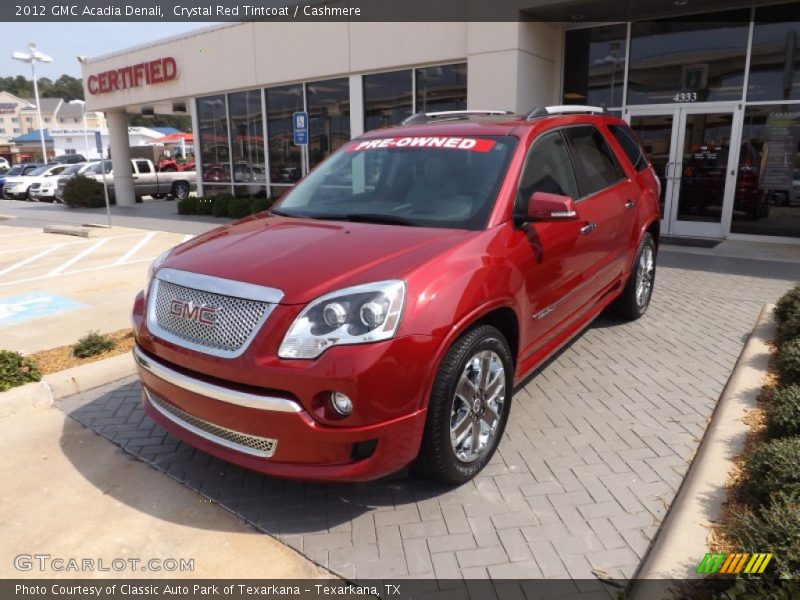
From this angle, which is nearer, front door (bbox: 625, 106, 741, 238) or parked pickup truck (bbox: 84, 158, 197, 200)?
front door (bbox: 625, 106, 741, 238)

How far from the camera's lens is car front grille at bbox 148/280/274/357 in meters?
2.79

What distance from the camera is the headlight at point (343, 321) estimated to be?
2660mm

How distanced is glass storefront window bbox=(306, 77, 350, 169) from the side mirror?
11347 millimetres

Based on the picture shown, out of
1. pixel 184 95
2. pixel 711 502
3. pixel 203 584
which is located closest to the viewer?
pixel 203 584

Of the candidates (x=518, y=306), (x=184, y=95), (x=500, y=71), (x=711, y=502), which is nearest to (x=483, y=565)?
(x=711, y=502)

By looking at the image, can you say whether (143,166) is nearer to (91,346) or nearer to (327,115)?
(327,115)

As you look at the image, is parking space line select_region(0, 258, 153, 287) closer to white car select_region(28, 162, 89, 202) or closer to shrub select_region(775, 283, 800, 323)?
shrub select_region(775, 283, 800, 323)

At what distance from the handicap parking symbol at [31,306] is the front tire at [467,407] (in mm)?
5386

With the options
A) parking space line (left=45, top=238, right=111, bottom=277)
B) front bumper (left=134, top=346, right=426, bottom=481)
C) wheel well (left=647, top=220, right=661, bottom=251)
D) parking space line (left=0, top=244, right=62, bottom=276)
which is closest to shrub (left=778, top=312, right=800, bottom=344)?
wheel well (left=647, top=220, right=661, bottom=251)

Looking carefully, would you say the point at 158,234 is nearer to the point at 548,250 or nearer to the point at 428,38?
the point at 428,38

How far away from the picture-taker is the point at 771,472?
276 cm

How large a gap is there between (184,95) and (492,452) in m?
17.8

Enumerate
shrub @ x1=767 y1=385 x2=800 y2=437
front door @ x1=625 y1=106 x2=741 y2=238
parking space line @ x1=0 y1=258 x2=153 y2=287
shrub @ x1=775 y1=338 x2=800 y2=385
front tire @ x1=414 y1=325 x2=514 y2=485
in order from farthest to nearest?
front door @ x1=625 y1=106 x2=741 y2=238 < parking space line @ x1=0 y1=258 x2=153 y2=287 < shrub @ x1=775 y1=338 x2=800 y2=385 < shrub @ x1=767 y1=385 x2=800 y2=437 < front tire @ x1=414 y1=325 x2=514 y2=485

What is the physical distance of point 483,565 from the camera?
2.68 metres
